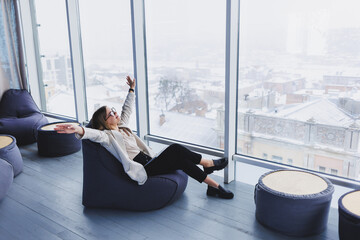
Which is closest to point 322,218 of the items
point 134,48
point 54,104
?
point 134,48

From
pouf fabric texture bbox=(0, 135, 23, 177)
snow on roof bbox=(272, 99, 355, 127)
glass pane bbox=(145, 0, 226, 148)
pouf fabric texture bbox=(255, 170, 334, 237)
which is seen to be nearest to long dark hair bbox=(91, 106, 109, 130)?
glass pane bbox=(145, 0, 226, 148)

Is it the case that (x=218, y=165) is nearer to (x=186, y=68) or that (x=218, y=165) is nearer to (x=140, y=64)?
(x=186, y=68)

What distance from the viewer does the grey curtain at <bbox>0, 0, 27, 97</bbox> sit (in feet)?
17.1

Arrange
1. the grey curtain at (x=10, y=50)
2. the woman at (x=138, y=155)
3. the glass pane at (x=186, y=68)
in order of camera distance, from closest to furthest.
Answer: the woman at (x=138, y=155) → the glass pane at (x=186, y=68) → the grey curtain at (x=10, y=50)

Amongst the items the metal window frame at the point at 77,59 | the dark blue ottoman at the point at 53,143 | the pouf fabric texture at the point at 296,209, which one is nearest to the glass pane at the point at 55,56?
the metal window frame at the point at 77,59

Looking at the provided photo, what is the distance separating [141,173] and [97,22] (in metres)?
2.61

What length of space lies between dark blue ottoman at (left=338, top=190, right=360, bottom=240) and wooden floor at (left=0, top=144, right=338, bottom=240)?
34 centimetres

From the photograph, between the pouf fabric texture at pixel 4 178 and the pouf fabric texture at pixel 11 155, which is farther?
the pouf fabric texture at pixel 11 155

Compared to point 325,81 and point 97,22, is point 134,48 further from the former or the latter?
point 325,81

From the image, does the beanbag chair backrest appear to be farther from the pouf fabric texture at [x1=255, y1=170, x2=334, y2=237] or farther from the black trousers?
the pouf fabric texture at [x1=255, y1=170, x2=334, y2=237]

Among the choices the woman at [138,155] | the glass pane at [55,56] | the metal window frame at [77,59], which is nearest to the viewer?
the woman at [138,155]

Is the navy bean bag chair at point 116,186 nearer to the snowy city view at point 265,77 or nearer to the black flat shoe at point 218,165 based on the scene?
the black flat shoe at point 218,165

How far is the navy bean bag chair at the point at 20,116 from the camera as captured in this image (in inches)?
186

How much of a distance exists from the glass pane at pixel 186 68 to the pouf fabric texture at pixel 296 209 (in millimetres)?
1146
